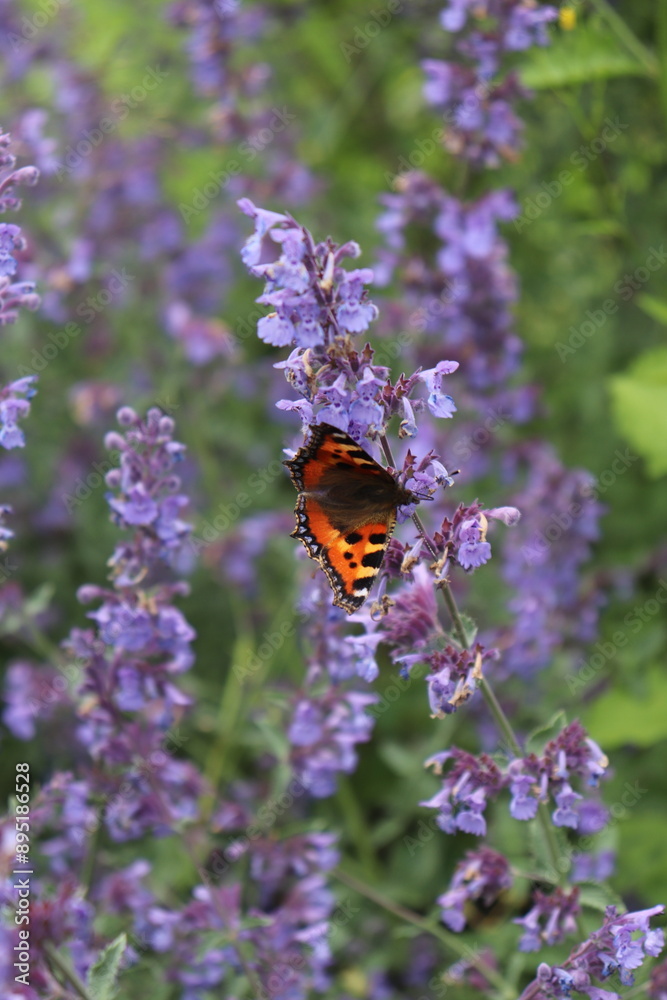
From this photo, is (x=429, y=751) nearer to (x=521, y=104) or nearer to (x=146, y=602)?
(x=146, y=602)

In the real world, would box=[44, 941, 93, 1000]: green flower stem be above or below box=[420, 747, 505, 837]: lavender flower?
below

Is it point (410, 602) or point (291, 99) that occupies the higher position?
point (291, 99)

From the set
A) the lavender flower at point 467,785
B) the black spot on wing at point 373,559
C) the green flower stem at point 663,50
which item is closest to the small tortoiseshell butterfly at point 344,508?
the black spot on wing at point 373,559

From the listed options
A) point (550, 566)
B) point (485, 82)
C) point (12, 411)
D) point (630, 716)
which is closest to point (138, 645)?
point (12, 411)

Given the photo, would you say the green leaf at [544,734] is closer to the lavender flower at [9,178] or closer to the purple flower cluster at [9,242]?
the purple flower cluster at [9,242]

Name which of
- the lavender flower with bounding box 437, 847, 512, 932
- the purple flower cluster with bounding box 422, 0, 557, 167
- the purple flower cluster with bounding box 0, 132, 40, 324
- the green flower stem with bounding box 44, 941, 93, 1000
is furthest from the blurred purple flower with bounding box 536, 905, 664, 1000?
the purple flower cluster with bounding box 422, 0, 557, 167

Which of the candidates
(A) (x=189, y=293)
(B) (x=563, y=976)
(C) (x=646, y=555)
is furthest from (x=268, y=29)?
(B) (x=563, y=976)

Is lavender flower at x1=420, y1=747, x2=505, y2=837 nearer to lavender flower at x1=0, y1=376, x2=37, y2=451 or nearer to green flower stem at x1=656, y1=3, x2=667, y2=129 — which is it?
lavender flower at x1=0, y1=376, x2=37, y2=451
